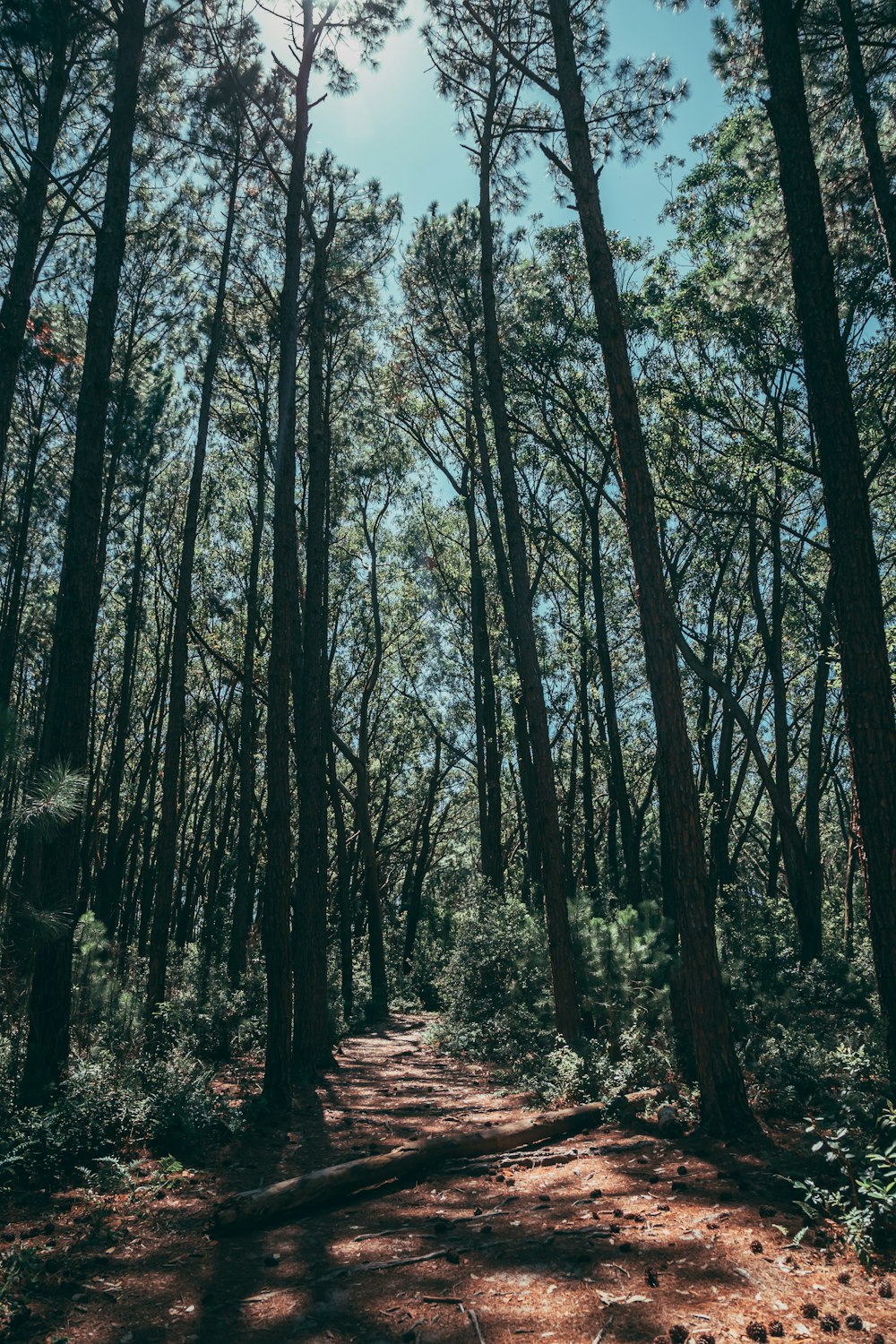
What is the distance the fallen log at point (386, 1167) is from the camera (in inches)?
186

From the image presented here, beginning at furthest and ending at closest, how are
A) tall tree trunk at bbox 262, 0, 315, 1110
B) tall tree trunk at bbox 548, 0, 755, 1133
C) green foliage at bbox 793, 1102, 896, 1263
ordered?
tall tree trunk at bbox 262, 0, 315, 1110
tall tree trunk at bbox 548, 0, 755, 1133
green foliage at bbox 793, 1102, 896, 1263

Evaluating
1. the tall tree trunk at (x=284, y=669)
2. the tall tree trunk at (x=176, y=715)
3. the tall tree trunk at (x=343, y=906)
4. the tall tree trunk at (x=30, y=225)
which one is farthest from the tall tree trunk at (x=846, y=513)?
the tall tree trunk at (x=343, y=906)

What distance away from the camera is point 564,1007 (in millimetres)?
9328

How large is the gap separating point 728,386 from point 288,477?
35.1 feet

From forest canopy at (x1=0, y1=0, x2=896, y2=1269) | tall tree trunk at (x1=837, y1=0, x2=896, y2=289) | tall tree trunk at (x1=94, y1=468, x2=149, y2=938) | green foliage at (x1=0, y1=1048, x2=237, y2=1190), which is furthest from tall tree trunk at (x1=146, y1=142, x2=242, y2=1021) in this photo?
tall tree trunk at (x1=837, y1=0, x2=896, y2=289)

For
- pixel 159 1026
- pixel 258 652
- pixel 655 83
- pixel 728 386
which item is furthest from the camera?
pixel 258 652

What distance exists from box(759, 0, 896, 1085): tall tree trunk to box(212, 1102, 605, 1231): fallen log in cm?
273

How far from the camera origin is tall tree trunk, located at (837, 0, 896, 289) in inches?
362

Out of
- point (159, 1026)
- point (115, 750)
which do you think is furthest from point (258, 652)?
point (159, 1026)

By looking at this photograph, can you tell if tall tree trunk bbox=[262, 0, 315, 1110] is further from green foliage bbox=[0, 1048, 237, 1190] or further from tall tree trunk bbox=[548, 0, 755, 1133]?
tall tree trunk bbox=[548, 0, 755, 1133]

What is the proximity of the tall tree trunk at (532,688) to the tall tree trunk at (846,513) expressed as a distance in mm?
4251

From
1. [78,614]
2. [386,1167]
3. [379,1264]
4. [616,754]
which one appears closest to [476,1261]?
[379,1264]

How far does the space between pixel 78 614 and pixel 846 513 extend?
271 inches

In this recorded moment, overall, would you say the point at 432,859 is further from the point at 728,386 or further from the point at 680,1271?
the point at 680,1271
